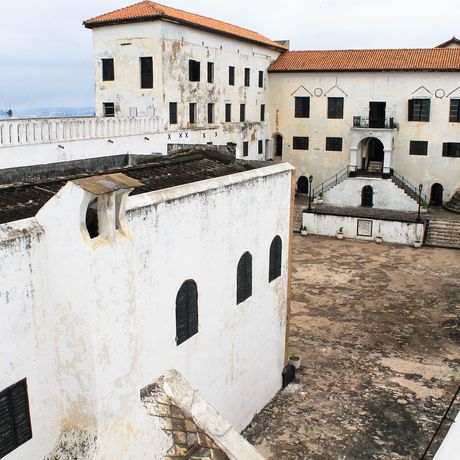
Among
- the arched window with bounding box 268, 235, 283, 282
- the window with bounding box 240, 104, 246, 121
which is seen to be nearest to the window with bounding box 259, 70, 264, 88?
the window with bounding box 240, 104, 246, 121

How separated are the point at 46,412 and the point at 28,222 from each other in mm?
2752

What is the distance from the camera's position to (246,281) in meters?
12.7

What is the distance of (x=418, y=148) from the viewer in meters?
35.6

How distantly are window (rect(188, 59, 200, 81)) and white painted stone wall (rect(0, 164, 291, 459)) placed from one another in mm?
20540

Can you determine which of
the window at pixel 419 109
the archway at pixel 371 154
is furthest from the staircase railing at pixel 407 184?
the window at pixel 419 109

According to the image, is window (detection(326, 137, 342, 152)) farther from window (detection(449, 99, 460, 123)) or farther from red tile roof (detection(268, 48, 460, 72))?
window (detection(449, 99, 460, 123))

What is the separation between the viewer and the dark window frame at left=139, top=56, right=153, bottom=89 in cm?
2888

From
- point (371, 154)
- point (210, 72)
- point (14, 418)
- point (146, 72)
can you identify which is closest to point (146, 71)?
point (146, 72)

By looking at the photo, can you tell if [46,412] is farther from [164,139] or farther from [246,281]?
[164,139]

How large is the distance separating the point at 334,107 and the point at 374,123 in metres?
3.02

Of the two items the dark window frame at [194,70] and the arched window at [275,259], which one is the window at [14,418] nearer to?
the arched window at [275,259]

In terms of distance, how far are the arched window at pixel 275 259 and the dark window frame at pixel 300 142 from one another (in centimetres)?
2575

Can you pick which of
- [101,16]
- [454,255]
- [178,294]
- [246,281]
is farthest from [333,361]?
[101,16]

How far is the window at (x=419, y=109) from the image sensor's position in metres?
35.0
